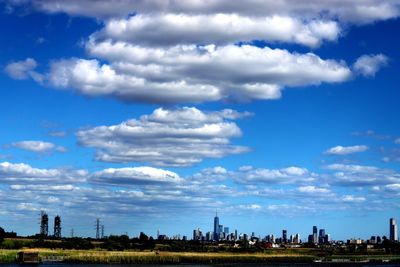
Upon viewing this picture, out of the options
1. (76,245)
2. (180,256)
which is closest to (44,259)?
(180,256)

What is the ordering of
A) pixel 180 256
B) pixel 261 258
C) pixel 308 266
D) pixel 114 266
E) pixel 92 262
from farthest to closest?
pixel 261 258
pixel 180 256
pixel 308 266
pixel 92 262
pixel 114 266

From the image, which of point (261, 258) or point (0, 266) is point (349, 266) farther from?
point (0, 266)

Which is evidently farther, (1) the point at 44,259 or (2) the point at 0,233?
(2) the point at 0,233

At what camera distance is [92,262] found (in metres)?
137

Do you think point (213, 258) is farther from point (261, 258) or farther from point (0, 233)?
point (0, 233)

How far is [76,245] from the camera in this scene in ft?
621

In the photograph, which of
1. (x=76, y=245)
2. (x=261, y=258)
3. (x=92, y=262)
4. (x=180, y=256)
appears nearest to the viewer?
(x=92, y=262)

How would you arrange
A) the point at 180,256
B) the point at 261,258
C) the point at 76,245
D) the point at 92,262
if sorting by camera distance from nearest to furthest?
the point at 92,262 → the point at 180,256 → the point at 261,258 → the point at 76,245

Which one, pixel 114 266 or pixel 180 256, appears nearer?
pixel 114 266

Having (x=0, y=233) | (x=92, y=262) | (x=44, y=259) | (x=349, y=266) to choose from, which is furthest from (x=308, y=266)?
(x=0, y=233)

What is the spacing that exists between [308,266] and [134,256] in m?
39.4

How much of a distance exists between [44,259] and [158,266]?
29143 millimetres

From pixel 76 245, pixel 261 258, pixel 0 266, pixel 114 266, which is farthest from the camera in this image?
pixel 76 245

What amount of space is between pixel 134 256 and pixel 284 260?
50041mm
